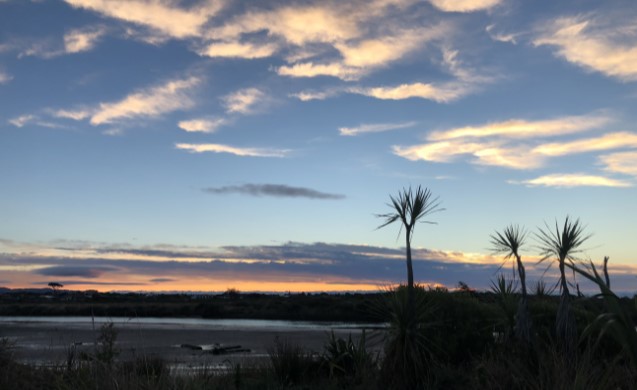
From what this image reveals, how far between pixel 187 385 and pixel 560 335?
8904 millimetres

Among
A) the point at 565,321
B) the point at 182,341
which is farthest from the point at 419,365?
the point at 182,341

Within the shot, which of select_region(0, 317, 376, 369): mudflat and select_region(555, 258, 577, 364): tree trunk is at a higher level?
select_region(555, 258, 577, 364): tree trunk

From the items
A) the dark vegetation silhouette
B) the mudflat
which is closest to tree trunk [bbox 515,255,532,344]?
the dark vegetation silhouette

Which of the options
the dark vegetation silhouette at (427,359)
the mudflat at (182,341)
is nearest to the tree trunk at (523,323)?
the dark vegetation silhouette at (427,359)

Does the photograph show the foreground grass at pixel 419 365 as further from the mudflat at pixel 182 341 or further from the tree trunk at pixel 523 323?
the mudflat at pixel 182 341

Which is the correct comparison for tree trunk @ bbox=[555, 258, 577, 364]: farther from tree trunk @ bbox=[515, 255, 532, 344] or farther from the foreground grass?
tree trunk @ bbox=[515, 255, 532, 344]

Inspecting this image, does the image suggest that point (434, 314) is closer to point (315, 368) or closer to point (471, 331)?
point (471, 331)

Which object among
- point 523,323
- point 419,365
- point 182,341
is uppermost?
point 523,323

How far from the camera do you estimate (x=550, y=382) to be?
8.28 m

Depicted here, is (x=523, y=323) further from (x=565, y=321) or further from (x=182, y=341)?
(x=182, y=341)

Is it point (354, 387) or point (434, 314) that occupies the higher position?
point (434, 314)

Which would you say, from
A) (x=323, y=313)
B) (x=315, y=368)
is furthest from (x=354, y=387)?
(x=323, y=313)

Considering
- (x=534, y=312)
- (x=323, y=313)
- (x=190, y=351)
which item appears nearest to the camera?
(x=534, y=312)

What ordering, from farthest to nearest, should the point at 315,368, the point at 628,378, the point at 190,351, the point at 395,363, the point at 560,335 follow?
the point at 190,351, the point at 315,368, the point at 560,335, the point at 395,363, the point at 628,378
